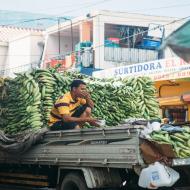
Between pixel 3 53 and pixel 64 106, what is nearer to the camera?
pixel 64 106

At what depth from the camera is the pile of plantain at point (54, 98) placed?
30.3 ft

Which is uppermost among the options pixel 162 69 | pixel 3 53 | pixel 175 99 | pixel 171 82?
pixel 3 53

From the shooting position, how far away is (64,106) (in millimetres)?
8320

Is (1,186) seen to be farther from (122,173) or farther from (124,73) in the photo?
(124,73)

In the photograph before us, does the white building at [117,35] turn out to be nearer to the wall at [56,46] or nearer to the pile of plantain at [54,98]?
the wall at [56,46]

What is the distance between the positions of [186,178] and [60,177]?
2054mm

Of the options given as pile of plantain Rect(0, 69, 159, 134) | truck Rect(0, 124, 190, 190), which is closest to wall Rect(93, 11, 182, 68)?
pile of plantain Rect(0, 69, 159, 134)

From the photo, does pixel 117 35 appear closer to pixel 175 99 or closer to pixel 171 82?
pixel 171 82

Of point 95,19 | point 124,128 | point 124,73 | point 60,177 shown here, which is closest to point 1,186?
point 60,177

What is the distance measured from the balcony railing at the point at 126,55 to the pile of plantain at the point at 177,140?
2168 cm

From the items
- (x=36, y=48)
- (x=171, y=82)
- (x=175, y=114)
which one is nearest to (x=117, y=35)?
(x=36, y=48)

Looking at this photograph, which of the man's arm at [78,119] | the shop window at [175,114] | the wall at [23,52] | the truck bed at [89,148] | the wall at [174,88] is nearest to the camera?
the truck bed at [89,148]

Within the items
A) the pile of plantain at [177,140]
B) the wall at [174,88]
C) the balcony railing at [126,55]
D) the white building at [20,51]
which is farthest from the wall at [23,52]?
the pile of plantain at [177,140]

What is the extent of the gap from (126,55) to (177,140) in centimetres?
2225
